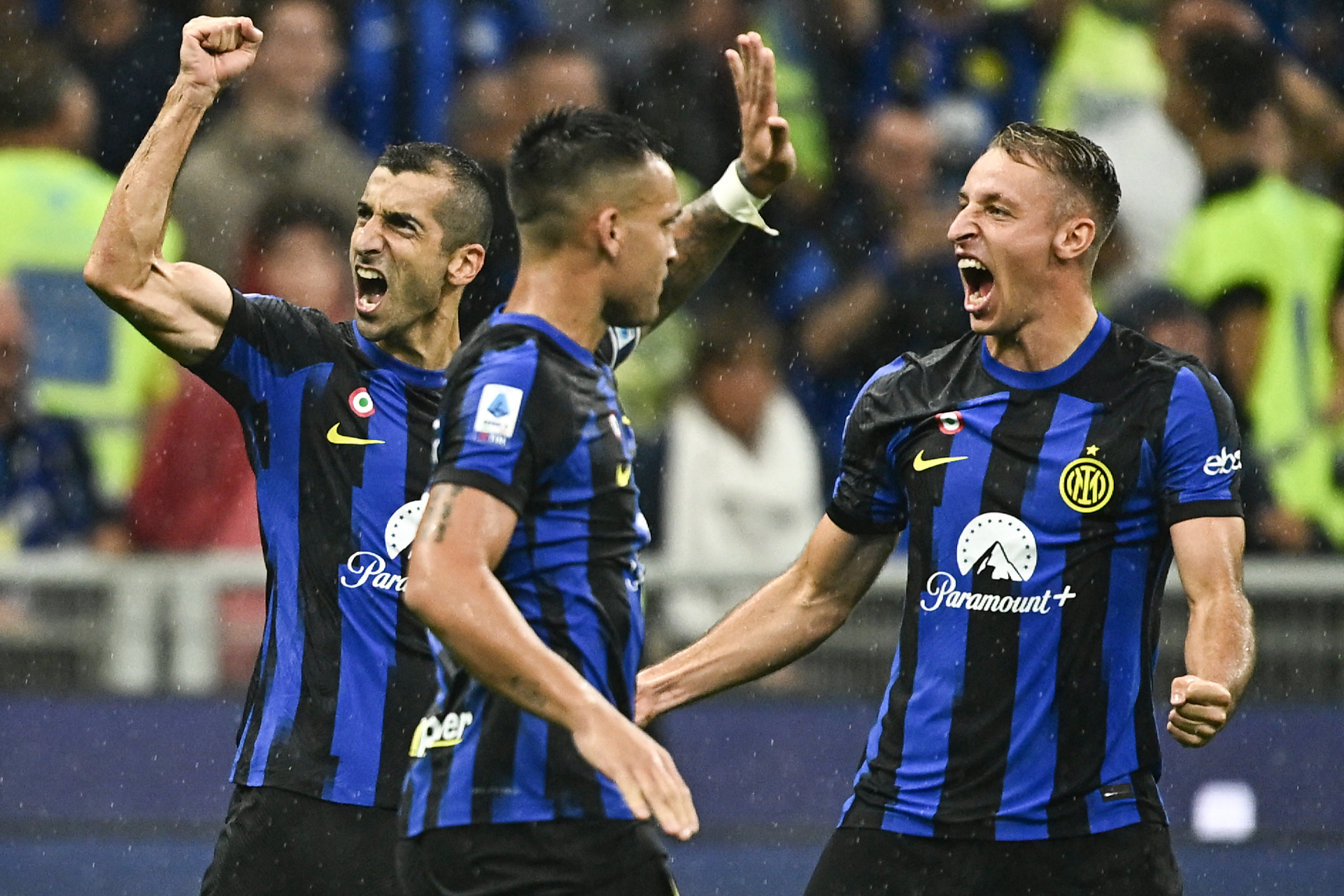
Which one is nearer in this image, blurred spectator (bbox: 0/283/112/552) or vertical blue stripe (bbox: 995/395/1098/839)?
vertical blue stripe (bbox: 995/395/1098/839)

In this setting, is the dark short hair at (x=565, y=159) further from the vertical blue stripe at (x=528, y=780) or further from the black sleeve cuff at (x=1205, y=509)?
the black sleeve cuff at (x=1205, y=509)

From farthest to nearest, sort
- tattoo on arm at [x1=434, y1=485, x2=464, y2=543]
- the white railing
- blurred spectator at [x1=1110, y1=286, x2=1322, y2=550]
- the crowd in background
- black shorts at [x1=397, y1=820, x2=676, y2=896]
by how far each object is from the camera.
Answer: blurred spectator at [x1=1110, y1=286, x2=1322, y2=550]
the crowd in background
the white railing
black shorts at [x1=397, y1=820, x2=676, y2=896]
tattoo on arm at [x1=434, y1=485, x2=464, y2=543]

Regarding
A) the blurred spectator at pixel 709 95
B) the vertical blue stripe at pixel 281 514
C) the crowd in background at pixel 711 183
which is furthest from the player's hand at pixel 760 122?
the blurred spectator at pixel 709 95

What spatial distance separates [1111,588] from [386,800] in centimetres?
155

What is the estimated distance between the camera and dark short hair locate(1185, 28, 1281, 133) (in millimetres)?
8359

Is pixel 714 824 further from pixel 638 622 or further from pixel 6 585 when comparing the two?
pixel 638 622

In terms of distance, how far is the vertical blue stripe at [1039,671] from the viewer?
402 cm

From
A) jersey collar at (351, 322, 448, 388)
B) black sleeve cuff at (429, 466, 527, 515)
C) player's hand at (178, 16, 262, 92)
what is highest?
player's hand at (178, 16, 262, 92)

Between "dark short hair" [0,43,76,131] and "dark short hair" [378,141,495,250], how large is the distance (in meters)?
3.73

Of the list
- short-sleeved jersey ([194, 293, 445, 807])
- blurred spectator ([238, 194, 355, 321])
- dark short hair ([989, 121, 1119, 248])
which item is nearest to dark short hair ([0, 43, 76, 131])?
blurred spectator ([238, 194, 355, 321])

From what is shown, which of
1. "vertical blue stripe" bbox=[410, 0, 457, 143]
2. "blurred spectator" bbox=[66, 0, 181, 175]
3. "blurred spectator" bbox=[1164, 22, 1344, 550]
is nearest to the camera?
"blurred spectator" bbox=[1164, 22, 1344, 550]

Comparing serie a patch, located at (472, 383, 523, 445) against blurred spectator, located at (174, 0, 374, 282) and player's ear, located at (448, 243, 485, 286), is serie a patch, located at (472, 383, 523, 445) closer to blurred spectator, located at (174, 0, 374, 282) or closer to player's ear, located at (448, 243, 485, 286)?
player's ear, located at (448, 243, 485, 286)

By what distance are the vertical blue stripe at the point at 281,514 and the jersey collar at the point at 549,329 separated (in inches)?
42.7

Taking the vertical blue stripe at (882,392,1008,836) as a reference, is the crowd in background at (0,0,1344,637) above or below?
above
